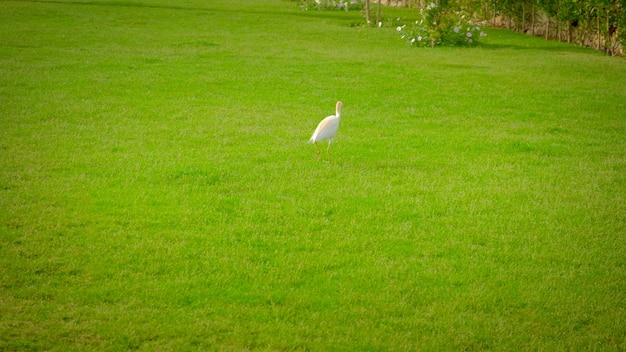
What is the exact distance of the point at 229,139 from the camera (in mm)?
9508

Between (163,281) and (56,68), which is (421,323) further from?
(56,68)

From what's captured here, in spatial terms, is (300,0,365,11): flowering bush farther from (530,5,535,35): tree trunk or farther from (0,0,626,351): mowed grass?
(0,0,626,351): mowed grass

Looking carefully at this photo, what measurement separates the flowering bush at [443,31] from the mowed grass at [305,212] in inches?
220

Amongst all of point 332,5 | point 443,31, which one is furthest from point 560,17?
point 332,5

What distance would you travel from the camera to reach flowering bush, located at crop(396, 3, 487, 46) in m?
20.0

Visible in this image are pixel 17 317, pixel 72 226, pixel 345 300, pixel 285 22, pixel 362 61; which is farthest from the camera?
pixel 285 22

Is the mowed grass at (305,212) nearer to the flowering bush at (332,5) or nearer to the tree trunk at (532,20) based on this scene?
the tree trunk at (532,20)

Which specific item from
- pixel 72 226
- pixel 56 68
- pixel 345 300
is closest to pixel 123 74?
pixel 56 68

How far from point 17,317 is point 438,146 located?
20.0 ft

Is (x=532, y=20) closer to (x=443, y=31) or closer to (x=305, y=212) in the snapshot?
(x=443, y=31)

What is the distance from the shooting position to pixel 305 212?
6.90 m

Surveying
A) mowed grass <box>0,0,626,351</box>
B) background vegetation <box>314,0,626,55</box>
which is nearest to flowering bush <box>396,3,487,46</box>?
background vegetation <box>314,0,626,55</box>

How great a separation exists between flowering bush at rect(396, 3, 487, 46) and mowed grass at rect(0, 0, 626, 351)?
558cm

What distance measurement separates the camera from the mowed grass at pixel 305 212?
4812 millimetres
